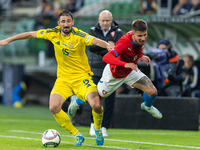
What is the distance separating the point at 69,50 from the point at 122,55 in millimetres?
913

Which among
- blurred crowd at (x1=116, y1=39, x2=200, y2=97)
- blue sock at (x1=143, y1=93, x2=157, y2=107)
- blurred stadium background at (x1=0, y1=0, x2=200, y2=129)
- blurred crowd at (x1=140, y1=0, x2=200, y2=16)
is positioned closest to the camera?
blue sock at (x1=143, y1=93, x2=157, y2=107)

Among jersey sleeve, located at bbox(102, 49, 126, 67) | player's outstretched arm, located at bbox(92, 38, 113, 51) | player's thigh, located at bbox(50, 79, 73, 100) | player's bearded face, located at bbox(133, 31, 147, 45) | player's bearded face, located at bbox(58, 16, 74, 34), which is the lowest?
player's thigh, located at bbox(50, 79, 73, 100)

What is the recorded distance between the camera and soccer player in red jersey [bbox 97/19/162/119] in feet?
22.1

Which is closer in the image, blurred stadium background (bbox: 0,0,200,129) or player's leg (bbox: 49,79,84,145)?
player's leg (bbox: 49,79,84,145)

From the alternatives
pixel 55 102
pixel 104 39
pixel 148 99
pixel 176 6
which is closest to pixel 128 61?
pixel 148 99

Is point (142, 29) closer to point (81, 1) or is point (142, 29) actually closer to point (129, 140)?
point (129, 140)

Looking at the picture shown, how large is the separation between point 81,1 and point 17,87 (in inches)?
202

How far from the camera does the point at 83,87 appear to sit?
7.21m

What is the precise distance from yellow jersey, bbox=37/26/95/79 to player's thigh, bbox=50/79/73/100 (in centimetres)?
13

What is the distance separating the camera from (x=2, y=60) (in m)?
17.2

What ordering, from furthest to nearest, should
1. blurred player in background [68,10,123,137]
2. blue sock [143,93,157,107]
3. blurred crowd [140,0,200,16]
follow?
blurred crowd [140,0,200,16]
blurred player in background [68,10,123,137]
blue sock [143,93,157,107]

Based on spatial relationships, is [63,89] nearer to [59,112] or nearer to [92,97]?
[59,112]

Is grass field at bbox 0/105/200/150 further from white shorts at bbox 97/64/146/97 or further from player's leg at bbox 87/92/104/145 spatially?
white shorts at bbox 97/64/146/97

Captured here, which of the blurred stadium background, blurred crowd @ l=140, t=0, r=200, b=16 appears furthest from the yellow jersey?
blurred crowd @ l=140, t=0, r=200, b=16
